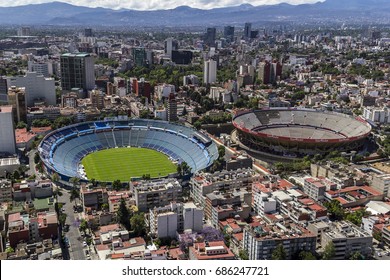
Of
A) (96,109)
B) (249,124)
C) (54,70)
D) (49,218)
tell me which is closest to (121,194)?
(49,218)

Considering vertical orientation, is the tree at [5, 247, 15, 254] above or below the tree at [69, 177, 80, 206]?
above

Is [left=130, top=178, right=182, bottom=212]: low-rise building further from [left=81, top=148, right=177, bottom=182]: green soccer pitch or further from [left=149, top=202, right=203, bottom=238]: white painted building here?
[left=81, top=148, right=177, bottom=182]: green soccer pitch

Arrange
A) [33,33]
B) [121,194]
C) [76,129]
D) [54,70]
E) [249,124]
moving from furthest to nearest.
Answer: [33,33], [54,70], [249,124], [76,129], [121,194]

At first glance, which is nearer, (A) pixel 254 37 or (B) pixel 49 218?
(B) pixel 49 218

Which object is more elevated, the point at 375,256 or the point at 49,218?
the point at 49,218

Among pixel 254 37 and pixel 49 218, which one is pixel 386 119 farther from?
pixel 254 37

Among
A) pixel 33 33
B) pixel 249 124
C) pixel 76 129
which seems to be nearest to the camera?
pixel 76 129

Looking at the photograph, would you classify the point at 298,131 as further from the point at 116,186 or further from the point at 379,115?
the point at 116,186

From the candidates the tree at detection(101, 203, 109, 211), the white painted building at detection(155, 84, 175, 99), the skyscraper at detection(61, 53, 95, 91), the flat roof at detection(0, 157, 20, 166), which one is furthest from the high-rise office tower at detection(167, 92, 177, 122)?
the tree at detection(101, 203, 109, 211)
